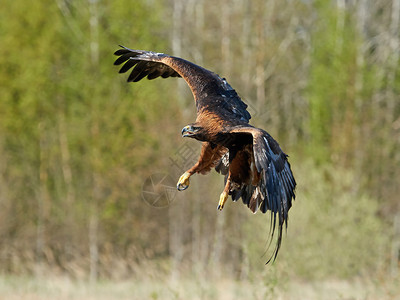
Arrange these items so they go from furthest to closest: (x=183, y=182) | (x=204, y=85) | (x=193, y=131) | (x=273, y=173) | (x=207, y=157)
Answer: (x=204, y=85)
(x=207, y=157)
(x=183, y=182)
(x=193, y=131)
(x=273, y=173)

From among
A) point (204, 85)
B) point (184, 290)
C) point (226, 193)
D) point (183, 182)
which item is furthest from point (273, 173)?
point (184, 290)

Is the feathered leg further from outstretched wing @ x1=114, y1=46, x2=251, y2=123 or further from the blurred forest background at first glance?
the blurred forest background

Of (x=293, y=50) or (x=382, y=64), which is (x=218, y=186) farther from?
(x=293, y=50)

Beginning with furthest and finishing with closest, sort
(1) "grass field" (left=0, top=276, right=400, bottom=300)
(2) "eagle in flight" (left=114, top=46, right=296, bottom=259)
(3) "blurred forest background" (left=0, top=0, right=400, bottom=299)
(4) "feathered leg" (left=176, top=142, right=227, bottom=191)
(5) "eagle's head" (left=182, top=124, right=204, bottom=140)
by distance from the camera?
(3) "blurred forest background" (left=0, top=0, right=400, bottom=299) → (1) "grass field" (left=0, top=276, right=400, bottom=300) → (4) "feathered leg" (left=176, top=142, right=227, bottom=191) → (5) "eagle's head" (left=182, top=124, right=204, bottom=140) → (2) "eagle in flight" (left=114, top=46, right=296, bottom=259)

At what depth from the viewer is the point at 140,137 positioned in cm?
2000

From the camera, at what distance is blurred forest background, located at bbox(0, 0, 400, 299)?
19.6m

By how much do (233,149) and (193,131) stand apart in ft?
1.83

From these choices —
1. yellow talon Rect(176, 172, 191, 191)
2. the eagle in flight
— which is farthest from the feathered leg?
yellow talon Rect(176, 172, 191, 191)

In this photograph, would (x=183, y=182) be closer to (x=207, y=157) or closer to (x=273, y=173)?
(x=207, y=157)

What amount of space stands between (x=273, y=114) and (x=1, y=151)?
8796mm

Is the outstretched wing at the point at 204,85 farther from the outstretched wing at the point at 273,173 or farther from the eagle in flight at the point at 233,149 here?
the outstretched wing at the point at 273,173

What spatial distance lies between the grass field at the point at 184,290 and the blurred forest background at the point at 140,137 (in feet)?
7.55

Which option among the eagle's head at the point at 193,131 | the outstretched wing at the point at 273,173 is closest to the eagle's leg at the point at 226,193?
the outstretched wing at the point at 273,173

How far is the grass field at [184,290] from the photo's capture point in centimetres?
1140
